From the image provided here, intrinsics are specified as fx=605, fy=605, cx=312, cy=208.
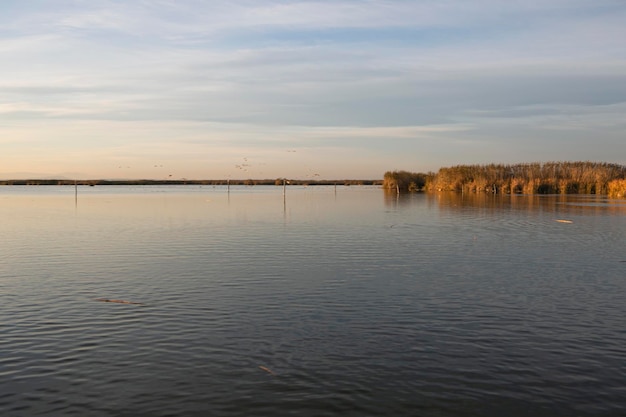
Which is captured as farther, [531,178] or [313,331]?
[531,178]

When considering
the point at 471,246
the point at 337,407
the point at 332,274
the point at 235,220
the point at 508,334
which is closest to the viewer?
the point at 337,407

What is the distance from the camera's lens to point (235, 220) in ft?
145

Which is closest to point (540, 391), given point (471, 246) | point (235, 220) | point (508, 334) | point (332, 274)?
point (508, 334)

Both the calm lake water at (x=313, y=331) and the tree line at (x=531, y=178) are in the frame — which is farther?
the tree line at (x=531, y=178)

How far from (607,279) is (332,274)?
29.1 feet

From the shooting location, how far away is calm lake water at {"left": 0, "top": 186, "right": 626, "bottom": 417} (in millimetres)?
9398

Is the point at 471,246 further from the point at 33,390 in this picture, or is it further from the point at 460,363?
the point at 33,390

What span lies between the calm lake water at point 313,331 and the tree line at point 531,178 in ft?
274

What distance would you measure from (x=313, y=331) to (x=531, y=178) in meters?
106

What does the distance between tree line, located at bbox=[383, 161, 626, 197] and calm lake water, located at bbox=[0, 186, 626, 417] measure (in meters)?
83.4

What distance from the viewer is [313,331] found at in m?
13.0

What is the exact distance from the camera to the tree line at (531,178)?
107 metres

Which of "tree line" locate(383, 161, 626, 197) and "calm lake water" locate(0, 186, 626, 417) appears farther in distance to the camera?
"tree line" locate(383, 161, 626, 197)

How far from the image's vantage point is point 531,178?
111062 mm
